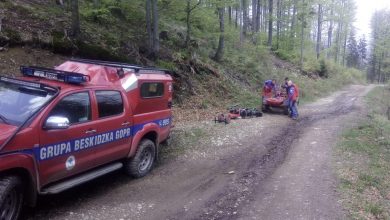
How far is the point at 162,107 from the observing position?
921 centimetres

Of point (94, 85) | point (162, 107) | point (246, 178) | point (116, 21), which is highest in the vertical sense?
point (116, 21)

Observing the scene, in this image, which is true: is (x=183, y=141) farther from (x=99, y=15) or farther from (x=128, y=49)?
(x=99, y=15)

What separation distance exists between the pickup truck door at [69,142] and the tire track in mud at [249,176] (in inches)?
72.0

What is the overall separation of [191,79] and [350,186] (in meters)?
11.2

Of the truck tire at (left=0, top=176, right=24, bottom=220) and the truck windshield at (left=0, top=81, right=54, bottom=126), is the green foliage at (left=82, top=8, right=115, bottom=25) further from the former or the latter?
the truck tire at (left=0, top=176, right=24, bottom=220)

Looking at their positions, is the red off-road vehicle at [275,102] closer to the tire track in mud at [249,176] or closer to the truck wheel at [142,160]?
the tire track in mud at [249,176]

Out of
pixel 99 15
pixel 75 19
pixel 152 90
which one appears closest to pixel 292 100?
pixel 99 15

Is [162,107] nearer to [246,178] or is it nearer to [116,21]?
[246,178]

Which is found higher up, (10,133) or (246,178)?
(10,133)

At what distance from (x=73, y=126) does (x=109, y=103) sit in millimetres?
1143

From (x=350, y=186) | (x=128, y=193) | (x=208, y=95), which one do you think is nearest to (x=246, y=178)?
(x=350, y=186)

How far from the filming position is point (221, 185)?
→ 27.1ft

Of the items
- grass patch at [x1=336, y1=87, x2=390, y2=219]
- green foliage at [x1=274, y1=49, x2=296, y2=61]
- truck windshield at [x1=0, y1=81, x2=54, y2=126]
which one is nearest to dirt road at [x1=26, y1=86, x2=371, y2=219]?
grass patch at [x1=336, y1=87, x2=390, y2=219]

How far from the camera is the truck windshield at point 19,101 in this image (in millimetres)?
5758
